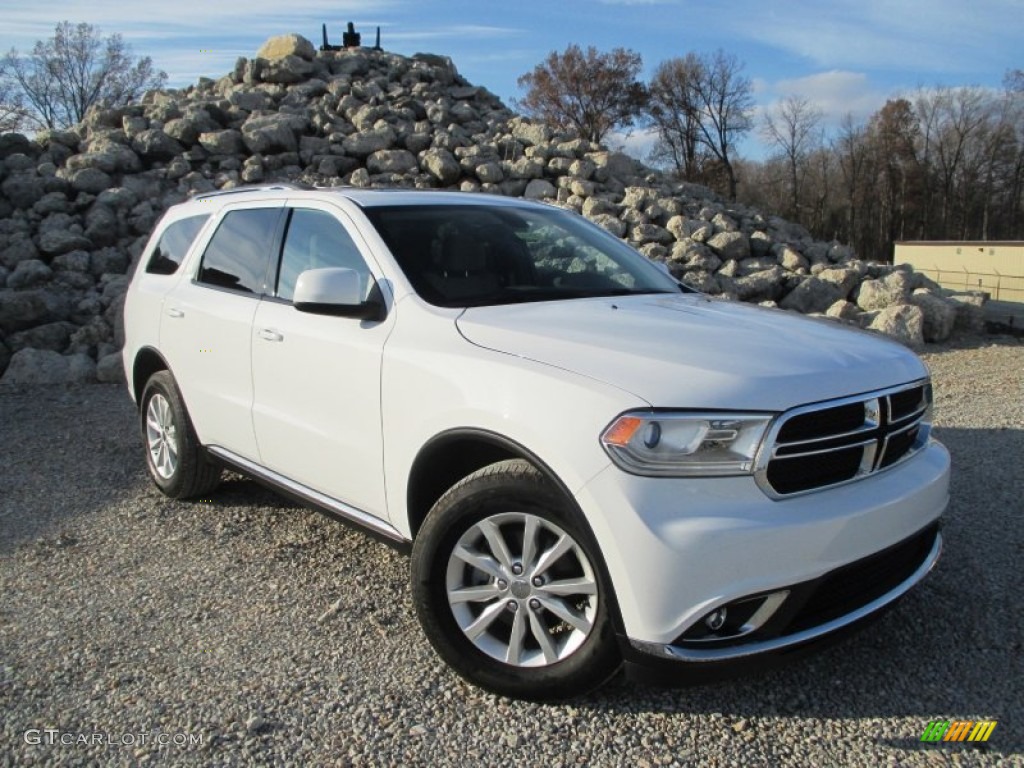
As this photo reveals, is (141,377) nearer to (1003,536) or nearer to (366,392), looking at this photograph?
(366,392)

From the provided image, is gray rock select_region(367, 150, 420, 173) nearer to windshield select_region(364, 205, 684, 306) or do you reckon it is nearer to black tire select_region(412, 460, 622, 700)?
windshield select_region(364, 205, 684, 306)

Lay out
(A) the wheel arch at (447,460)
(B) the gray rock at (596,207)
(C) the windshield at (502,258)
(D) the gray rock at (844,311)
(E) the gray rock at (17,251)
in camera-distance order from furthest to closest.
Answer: (B) the gray rock at (596,207), (E) the gray rock at (17,251), (D) the gray rock at (844,311), (C) the windshield at (502,258), (A) the wheel arch at (447,460)

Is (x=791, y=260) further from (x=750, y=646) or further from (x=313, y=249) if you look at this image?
(x=750, y=646)

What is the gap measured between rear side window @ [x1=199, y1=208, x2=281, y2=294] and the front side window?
7.3 inches

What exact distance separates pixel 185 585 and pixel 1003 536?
168 inches

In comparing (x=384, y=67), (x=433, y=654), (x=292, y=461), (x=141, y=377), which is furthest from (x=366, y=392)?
(x=384, y=67)

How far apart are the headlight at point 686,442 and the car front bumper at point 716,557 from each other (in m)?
0.04

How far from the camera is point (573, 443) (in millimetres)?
2662

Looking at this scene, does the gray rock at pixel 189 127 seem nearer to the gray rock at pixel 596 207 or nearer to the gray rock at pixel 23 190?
the gray rock at pixel 23 190

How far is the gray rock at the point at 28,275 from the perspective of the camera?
11.2 m

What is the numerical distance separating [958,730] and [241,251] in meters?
4.03

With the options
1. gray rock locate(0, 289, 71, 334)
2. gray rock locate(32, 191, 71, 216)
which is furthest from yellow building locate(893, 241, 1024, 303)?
gray rock locate(0, 289, 71, 334)

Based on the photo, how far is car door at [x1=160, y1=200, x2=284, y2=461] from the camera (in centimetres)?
434

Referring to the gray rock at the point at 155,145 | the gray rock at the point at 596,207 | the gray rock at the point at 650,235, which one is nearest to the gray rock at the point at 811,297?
the gray rock at the point at 650,235
